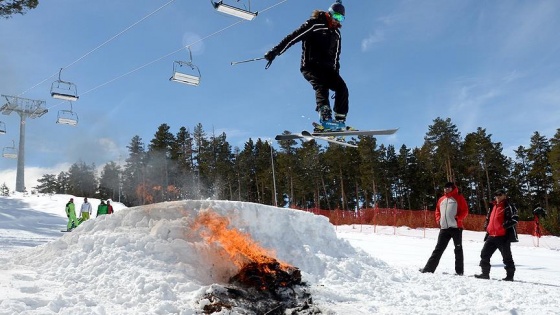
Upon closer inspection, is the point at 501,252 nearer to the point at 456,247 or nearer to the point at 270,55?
the point at 456,247

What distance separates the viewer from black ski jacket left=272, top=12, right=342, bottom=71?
5742 millimetres

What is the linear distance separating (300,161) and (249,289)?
56654mm

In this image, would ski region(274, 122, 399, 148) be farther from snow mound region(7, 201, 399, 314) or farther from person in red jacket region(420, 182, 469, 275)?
person in red jacket region(420, 182, 469, 275)

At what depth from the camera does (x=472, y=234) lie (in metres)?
25.7

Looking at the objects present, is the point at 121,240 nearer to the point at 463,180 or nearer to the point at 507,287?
the point at 507,287

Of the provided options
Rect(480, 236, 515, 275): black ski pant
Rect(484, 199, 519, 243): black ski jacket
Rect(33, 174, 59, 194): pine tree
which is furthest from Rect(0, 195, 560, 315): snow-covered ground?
Rect(33, 174, 59, 194): pine tree

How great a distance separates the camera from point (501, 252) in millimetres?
8734

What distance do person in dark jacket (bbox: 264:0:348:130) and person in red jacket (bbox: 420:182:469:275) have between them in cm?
428

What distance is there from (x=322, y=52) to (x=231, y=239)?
169 inches

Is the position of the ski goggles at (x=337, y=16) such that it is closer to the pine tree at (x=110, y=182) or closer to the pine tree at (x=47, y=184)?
the pine tree at (x=110, y=182)

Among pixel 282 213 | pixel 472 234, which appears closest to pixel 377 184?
pixel 472 234

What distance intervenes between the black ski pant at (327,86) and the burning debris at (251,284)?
2.87m

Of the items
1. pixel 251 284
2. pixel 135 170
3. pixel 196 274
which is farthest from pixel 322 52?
pixel 135 170

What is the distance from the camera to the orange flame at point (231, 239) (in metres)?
7.77
